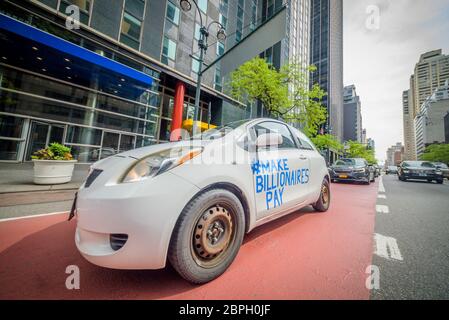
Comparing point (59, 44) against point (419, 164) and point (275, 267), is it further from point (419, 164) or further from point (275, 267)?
point (419, 164)

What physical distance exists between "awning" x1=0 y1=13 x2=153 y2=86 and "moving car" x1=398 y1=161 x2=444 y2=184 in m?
17.5

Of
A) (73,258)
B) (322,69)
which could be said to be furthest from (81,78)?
(322,69)

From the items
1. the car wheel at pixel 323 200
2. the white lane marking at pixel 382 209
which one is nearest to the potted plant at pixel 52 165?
the car wheel at pixel 323 200

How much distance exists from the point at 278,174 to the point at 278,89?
12.3m

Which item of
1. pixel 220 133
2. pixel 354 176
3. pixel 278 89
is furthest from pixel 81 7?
pixel 354 176

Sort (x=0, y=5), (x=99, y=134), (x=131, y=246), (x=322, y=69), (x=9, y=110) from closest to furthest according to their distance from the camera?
(x=131, y=246) → (x=0, y=5) → (x=9, y=110) → (x=99, y=134) → (x=322, y=69)

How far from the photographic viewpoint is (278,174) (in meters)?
2.24

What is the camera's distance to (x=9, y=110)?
7.80 metres

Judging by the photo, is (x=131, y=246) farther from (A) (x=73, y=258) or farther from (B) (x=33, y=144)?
(B) (x=33, y=144)

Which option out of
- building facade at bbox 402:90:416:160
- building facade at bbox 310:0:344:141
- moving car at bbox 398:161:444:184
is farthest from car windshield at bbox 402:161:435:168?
building facade at bbox 402:90:416:160

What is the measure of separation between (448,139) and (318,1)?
7096 cm

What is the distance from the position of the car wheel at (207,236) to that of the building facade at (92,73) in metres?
6.88

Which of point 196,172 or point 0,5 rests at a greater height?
point 0,5

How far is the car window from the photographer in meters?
2.41
